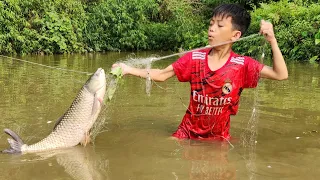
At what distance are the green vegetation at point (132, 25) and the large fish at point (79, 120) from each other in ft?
35.5

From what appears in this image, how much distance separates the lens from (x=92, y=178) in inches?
141

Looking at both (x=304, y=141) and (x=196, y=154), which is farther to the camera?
(x=304, y=141)

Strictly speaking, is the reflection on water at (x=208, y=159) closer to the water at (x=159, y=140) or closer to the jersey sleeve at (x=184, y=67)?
the water at (x=159, y=140)

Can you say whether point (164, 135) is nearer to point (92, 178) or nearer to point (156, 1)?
point (92, 178)

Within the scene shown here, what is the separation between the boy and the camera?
445 cm

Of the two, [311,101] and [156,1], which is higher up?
[156,1]

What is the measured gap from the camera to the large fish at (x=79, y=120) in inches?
173

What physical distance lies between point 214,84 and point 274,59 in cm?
62

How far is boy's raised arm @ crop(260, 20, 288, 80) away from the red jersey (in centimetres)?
11

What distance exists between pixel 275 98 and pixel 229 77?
3.44 meters

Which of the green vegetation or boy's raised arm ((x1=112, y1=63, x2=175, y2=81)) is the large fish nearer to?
boy's raised arm ((x1=112, y1=63, x2=175, y2=81))

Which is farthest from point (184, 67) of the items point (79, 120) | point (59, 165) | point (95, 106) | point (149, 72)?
point (59, 165)

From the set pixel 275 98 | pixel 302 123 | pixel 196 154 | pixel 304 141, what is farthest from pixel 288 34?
pixel 196 154

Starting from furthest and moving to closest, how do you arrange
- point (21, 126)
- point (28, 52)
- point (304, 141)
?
point (28, 52) < point (21, 126) < point (304, 141)
